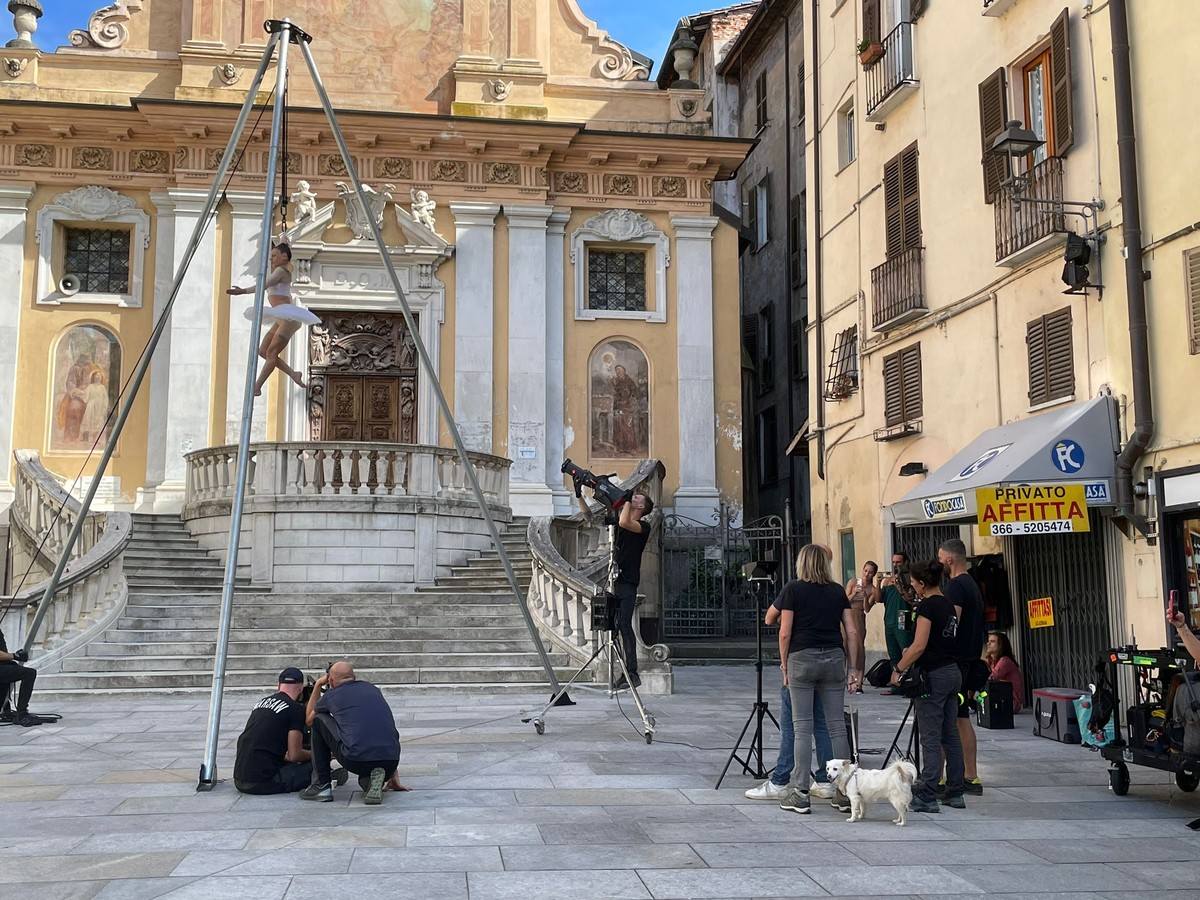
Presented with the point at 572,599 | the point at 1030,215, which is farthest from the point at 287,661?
the point at 1030,215

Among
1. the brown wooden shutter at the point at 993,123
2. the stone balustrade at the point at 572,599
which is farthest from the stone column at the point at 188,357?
the brown wooden shutter at the point at 993,123

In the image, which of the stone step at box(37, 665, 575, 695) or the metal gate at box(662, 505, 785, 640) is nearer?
the stone step at box(37, 665, 575, 695)

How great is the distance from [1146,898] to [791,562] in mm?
16443

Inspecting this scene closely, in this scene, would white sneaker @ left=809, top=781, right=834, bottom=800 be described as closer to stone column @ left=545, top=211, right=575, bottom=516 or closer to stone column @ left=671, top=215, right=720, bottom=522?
stone column @ left=545, top=211, right=575, bottom=516

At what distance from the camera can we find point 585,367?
86.6 ft

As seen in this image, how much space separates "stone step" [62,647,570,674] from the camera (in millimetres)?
15211

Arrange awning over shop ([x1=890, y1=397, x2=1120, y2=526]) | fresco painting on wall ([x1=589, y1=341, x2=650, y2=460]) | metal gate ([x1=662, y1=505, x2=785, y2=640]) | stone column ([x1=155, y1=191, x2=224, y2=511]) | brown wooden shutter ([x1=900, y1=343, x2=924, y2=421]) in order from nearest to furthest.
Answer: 1. awning over shop ([x1=890, y1=397, x2=1120, y2=526])
2. brown wooden shutter ([x1=900, y1=343, x2=924, y2=421])
3. metal gate ([x1=662, y1=505, x2=785, y2=640])
4. stone column ([x1=155, y1=191, x2=224, y2=511])
5. fresco painting on wall ([x1=589, y1=341, x2=650, y2=460])

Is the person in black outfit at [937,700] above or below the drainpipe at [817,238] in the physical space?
below

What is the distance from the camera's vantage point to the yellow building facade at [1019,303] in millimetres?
12406

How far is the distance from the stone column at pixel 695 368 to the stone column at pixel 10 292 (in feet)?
42.5

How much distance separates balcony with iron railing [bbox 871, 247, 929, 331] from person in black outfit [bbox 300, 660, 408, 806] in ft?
38.0

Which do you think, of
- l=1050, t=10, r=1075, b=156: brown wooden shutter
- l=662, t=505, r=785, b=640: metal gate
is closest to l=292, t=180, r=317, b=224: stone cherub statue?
l=662, t=505, r=785, b=640: metal gate

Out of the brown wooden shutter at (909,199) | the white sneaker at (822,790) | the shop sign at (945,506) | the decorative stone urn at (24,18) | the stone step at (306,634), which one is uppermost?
the decorative stone urn at (24,18)

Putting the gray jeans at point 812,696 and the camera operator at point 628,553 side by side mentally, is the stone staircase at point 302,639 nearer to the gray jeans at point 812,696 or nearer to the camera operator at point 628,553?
the camera operator at point 628,553
